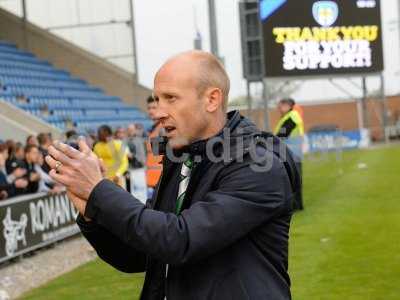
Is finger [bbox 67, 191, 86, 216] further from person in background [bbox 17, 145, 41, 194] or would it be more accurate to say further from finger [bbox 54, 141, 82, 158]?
person in background [bbox 17, 145, 41, 194]

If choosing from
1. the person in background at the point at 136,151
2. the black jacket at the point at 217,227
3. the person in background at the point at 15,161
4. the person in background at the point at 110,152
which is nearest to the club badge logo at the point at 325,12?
the person in background at the point at 136,151

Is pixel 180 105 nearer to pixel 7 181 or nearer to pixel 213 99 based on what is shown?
pixel 213 99

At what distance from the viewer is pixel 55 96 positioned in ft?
81.1

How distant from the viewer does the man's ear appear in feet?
7.75

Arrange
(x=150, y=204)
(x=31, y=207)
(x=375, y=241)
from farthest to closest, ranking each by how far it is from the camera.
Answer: (x=31, y=207)
(x=375, y=241)
(x=150, y=204)

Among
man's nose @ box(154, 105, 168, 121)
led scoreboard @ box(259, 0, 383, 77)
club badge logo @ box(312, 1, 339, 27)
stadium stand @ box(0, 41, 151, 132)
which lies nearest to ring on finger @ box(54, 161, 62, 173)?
man's nose @ box(154, 105, 168, 121)

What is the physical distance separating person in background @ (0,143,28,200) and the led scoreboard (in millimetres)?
17266

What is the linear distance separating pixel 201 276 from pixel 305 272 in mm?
6049

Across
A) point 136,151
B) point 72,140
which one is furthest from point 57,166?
point 136,151

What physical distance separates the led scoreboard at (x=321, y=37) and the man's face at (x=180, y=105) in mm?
25872

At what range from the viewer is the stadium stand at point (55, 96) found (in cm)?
2208

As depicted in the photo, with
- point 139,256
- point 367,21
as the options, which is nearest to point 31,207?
point 139,256

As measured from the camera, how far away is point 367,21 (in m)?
30.8

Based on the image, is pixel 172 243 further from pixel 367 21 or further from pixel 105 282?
pixel 367 21
